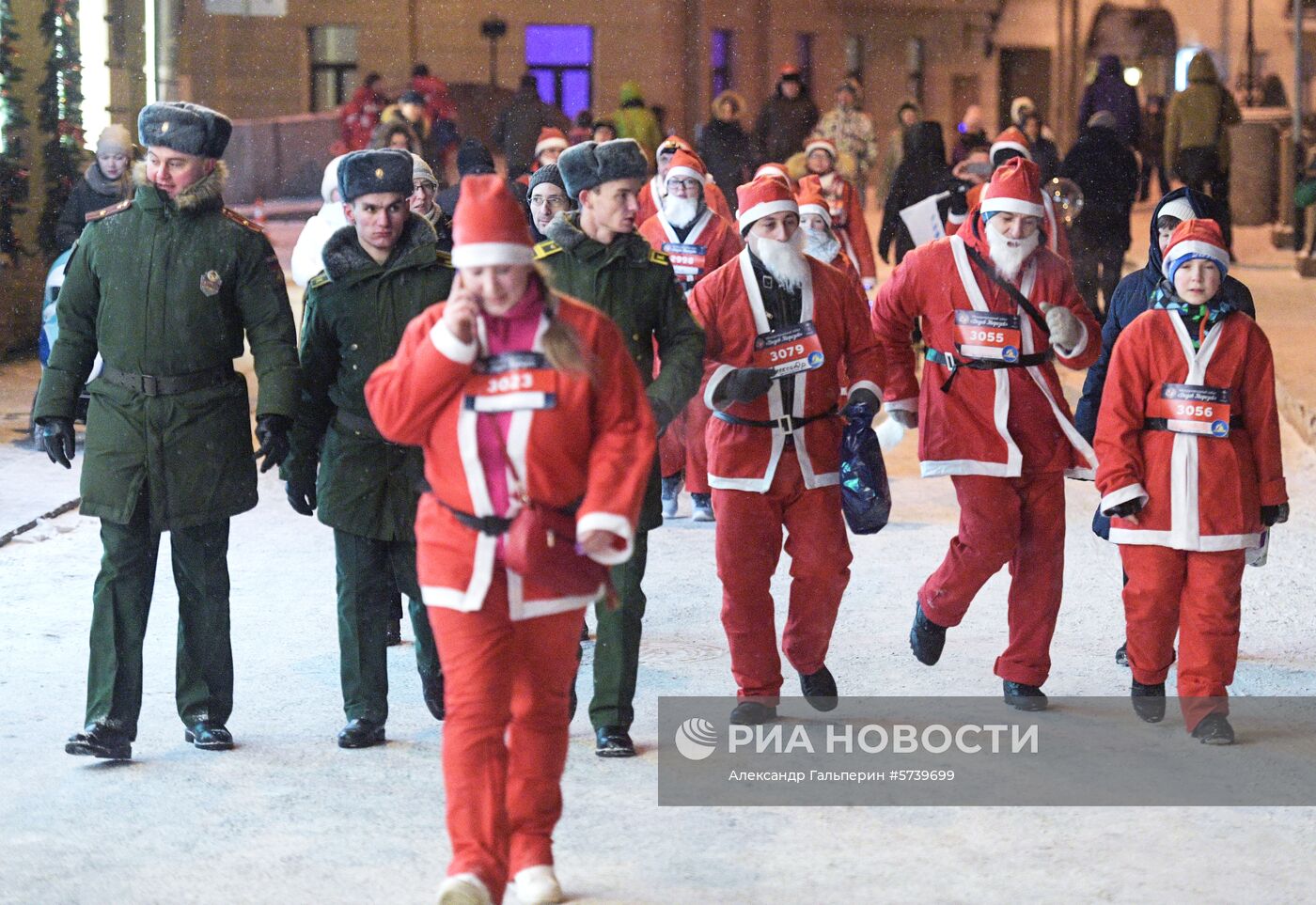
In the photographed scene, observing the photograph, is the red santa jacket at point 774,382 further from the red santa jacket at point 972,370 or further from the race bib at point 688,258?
the race bib at point 688,258

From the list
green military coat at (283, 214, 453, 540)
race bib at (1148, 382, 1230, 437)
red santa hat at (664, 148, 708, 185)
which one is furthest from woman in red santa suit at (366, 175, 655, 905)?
red santa hat at (664, 148, 708, 185)

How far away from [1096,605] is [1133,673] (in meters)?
1.76

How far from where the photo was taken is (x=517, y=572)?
489 centimetres

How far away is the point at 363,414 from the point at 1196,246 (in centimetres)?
272

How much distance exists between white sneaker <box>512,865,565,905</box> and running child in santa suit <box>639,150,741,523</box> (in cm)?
494

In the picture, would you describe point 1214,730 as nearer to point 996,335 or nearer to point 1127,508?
point 1127,508

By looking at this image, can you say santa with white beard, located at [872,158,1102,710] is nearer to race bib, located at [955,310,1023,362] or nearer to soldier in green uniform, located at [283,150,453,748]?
race bib, located at [955,310,1023,362]

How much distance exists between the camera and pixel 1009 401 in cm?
689

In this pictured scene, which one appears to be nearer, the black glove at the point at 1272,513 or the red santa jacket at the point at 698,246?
the black glove at the point at 1272,513

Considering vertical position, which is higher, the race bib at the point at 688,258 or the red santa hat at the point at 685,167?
the red santa hat at the point at 685,167

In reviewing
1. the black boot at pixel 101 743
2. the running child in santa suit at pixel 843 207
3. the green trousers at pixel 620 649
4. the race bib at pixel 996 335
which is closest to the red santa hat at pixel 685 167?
the running child in santa suit at pixel 843 207

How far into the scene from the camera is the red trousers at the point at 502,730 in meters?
4.89

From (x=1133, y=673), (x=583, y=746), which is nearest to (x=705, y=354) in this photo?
(x=583, y=746)

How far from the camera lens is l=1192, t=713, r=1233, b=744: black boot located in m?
6.55
